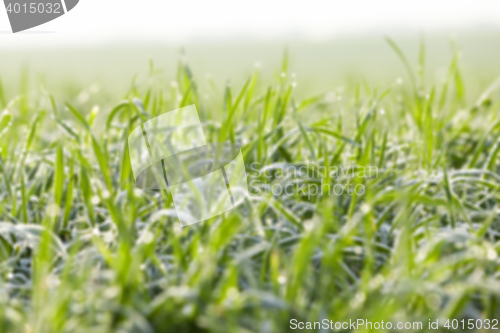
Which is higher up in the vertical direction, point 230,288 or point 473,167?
point 230,288

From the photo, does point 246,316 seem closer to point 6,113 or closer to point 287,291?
point 287,291

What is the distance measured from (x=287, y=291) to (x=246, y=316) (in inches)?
3.2

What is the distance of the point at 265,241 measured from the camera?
3.84 ft

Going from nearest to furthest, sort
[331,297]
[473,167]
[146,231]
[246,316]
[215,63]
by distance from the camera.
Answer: [246,316]
[331,297]
[146,231]
[473,167]
[215,63]

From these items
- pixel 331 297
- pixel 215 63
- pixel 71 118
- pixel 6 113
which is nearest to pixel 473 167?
pixel 331 297

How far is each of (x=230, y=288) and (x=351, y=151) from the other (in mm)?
835

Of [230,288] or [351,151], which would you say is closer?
[230,288]

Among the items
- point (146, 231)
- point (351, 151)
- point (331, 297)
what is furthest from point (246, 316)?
point (351, 151)

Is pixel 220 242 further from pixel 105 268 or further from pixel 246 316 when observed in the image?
pixel 105 268

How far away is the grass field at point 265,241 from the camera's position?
934 mm

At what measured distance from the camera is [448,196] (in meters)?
1.21

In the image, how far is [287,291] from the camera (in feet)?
3.18

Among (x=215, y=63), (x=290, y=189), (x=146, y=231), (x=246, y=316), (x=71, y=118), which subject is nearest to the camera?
(x=246, y=316)

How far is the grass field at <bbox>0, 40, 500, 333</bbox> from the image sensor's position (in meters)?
0.93
